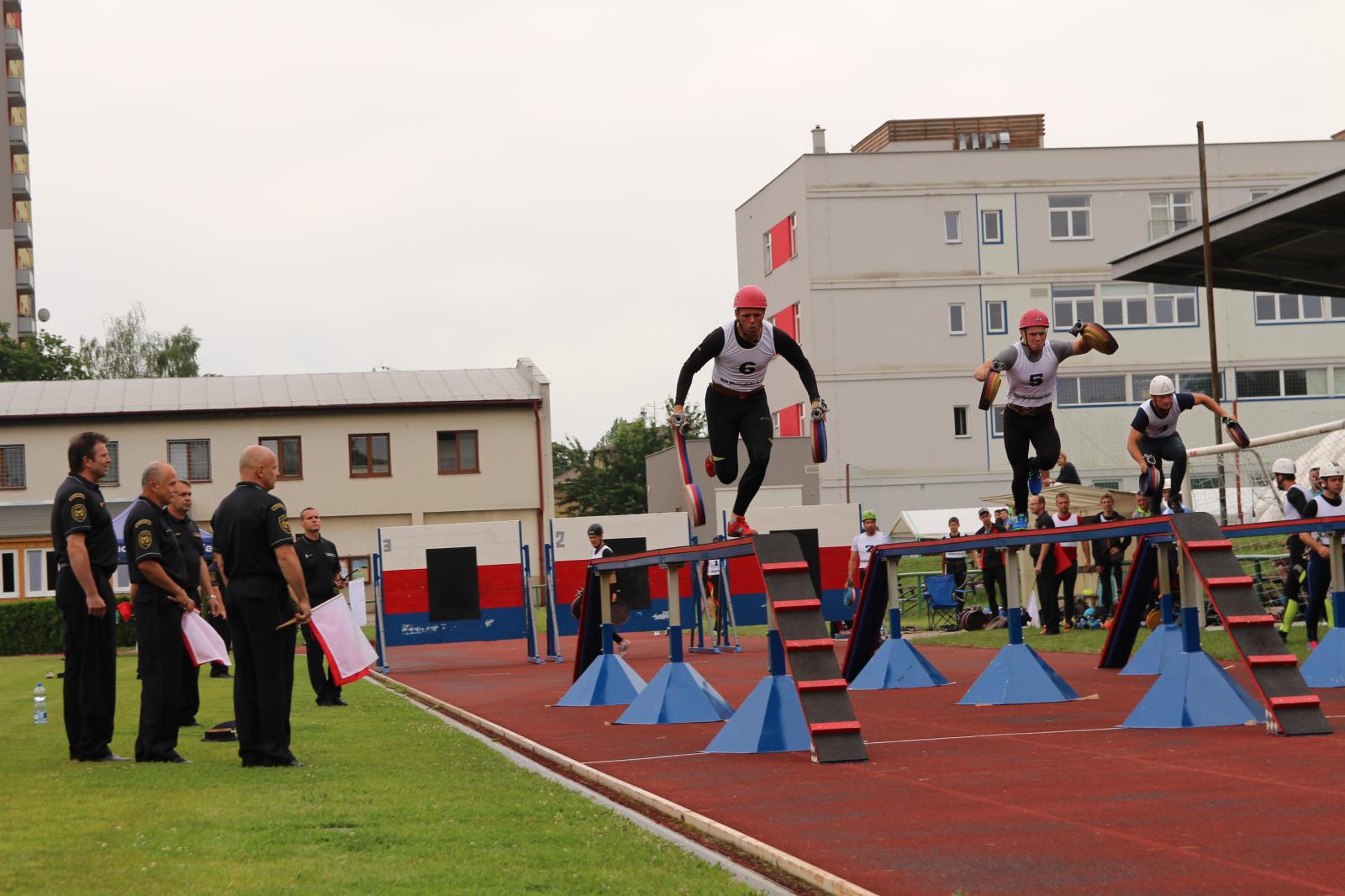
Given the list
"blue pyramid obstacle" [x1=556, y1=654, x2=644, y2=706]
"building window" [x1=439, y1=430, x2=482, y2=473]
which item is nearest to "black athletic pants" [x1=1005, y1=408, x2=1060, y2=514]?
"blue pyramid obstacle" [x1=556, y1=654, x2=644, y2=706]

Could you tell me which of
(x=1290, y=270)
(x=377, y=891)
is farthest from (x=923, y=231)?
(x=377, y=891)

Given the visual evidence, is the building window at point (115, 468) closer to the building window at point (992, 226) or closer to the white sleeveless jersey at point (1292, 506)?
the building window at point (992, 226)

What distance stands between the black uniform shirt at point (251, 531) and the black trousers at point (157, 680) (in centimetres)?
67

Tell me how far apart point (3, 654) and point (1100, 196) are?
40227mm

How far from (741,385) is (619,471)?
245 feet

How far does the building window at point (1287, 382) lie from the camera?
56.6m

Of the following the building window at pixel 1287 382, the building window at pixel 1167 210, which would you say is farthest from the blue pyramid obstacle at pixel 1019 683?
the building window at pixel 1287 382

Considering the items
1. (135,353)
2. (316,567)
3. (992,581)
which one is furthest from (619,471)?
(316,567)

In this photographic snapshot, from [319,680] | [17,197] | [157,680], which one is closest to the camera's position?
[157,680]

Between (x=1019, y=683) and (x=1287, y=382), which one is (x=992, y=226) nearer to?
(x=1287, y=382)

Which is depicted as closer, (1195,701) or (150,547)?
(150,547)

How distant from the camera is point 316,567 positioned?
624 inches

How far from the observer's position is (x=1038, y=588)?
23.3 meters

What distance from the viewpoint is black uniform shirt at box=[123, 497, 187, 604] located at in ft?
34.7
